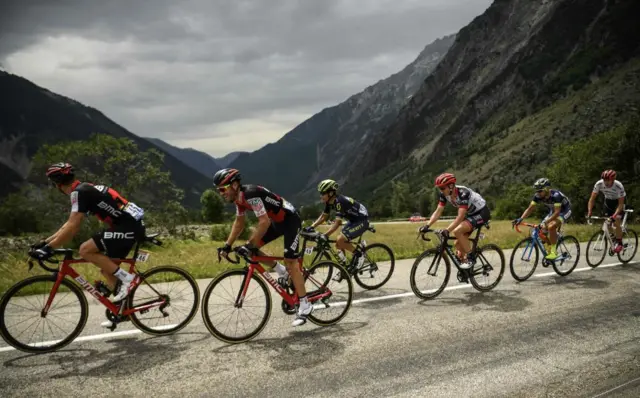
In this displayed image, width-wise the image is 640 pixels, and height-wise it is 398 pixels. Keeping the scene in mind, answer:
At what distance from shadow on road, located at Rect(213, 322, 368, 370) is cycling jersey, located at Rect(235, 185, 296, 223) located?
1.85 m

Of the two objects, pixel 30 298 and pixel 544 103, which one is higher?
pixel 544 103

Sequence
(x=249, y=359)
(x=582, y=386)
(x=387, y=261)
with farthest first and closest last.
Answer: (x=387, y=261)
(x=249, y=359)
(x=582, y=386)

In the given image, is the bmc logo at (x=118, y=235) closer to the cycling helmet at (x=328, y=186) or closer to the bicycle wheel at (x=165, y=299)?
the bicycle wheel at (x=165, y=299)

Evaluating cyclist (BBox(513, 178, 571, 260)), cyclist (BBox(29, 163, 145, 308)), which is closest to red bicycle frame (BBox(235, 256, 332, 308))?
cyclist (BBox(29, 163, 145, 308))

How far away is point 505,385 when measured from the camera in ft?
15.9

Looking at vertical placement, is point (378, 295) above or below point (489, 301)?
above

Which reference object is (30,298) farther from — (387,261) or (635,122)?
(635,122)

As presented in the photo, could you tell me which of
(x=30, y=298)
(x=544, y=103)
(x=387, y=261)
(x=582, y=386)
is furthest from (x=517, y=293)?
(x=544, y=103)

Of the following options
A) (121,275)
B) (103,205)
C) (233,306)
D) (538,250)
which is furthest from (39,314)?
(538,250)

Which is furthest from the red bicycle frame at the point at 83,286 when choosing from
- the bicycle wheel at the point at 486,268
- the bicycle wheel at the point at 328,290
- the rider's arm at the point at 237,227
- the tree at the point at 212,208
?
the tree at the point at 212,208

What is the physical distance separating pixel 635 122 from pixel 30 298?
54653 mm

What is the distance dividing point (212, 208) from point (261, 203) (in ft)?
286

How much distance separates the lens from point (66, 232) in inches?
224

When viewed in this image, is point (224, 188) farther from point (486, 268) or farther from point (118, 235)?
point (486, 268)
